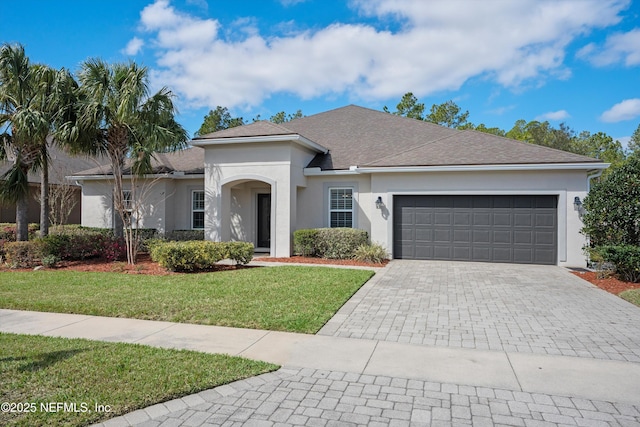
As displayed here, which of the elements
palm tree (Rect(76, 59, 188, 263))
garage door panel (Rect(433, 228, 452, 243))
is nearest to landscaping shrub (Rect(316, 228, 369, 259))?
garage door panel (Rect(433, 228, 452, 243))

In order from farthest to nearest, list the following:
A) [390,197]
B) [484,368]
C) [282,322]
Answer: [390,197], [282,322], [484,368]

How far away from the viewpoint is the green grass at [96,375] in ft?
12.0

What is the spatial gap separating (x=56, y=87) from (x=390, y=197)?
11426 mm

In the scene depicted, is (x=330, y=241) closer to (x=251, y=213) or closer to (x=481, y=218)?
(x=251, y=213)

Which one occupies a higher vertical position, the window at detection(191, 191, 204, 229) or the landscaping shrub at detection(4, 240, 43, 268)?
the window at detection(191, 191, 204, 229)

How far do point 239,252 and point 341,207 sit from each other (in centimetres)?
504

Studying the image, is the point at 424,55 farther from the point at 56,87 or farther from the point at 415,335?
the point at 415,335

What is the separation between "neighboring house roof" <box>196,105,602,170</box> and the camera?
534 inches

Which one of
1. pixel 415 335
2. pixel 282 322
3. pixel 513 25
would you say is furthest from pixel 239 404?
pixel 513 25

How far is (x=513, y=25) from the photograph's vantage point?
1340cm

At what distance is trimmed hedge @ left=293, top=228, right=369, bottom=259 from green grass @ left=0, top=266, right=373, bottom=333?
2.75m

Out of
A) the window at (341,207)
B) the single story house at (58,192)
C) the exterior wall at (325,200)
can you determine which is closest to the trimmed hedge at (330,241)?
the exterior wall at (325,200)

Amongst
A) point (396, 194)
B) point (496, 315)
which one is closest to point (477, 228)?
point (396, 194)

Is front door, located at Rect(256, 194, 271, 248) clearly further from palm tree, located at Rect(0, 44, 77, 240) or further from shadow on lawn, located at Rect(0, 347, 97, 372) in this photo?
shadow on lawn, located at Rect(0, 347, 97, 372)
